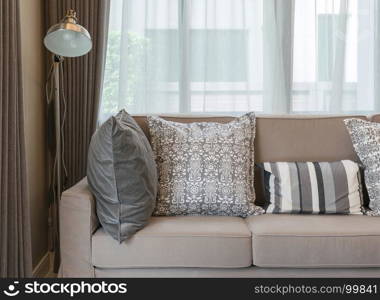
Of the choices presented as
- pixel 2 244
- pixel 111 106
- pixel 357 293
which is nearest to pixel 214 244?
pixel 357 293

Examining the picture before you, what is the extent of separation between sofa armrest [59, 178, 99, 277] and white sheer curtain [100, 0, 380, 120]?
1.17m

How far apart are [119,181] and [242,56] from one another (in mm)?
1486

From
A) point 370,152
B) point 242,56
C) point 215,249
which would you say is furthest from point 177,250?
point 242,56

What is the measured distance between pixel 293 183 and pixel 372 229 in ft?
1.59

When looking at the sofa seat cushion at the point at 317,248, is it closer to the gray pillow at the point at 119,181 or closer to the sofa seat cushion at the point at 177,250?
the sofa seat cushion at the point at 177,250

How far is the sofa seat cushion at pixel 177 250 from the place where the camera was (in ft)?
7.02

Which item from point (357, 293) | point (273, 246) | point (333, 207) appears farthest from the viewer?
point (333, 207)

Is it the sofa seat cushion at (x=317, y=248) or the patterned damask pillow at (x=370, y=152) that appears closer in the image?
the sofa seat cushion at (x=317, y=248)

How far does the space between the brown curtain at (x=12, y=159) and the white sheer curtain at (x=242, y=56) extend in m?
1.19

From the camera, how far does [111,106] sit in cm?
324

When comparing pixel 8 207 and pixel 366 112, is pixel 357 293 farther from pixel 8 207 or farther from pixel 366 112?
pixel 366 112

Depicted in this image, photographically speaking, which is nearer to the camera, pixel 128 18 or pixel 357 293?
pixel 357 293

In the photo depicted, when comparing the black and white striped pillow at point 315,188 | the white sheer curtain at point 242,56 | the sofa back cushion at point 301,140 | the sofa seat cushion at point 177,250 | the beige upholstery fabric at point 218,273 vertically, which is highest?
the white sheer curtain at point 242,56

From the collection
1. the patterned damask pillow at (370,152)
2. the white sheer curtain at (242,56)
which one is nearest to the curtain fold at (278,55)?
the white sheer curtain at (242,56)
